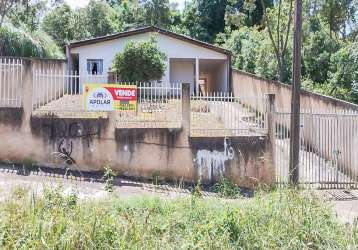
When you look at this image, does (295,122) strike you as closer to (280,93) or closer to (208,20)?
(280,93)

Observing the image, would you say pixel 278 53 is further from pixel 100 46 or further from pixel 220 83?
pixel 100 46

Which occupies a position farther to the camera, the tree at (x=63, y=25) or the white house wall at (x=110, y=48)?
the tree at (x=63, y=25)

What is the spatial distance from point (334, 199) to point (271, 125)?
7.84 feet

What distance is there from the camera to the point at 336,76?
18.9 m

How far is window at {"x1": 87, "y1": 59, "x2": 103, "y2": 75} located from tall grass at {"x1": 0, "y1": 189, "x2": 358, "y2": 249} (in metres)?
16.3

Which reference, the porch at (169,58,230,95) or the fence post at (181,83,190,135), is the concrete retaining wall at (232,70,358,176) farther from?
the porch at (169,58,230,95)

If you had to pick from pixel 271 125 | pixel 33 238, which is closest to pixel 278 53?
pixel 271 125

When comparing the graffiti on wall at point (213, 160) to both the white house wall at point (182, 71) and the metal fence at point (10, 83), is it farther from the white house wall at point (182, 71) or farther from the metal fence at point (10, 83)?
the white house wall at point (182, 71)

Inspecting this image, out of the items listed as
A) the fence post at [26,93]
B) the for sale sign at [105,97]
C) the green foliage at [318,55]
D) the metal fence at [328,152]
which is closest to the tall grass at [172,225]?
the fence post at [26,93]

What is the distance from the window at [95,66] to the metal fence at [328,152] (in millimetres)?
12145

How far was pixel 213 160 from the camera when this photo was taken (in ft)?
36.2

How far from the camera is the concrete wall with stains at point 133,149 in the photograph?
10.5 m

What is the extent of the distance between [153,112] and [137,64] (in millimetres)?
8694

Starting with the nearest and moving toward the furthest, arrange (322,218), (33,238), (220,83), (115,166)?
(33,238) → (322,218) → (115,166) → (220,83)
